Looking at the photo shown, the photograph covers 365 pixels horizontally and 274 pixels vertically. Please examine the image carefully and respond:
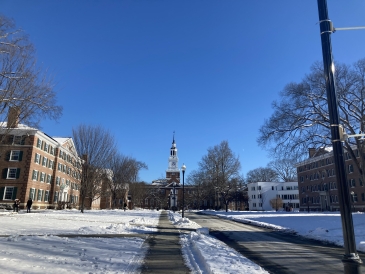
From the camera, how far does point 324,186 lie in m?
65.7

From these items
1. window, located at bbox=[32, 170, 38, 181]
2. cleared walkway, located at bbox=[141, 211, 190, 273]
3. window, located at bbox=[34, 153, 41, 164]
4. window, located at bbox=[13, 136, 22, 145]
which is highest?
window, located at bbox=[13, 136, 22, 145]

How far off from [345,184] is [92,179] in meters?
40.2

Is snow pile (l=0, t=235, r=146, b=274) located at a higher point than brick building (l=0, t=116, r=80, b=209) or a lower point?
lower

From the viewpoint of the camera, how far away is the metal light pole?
12.8 ft

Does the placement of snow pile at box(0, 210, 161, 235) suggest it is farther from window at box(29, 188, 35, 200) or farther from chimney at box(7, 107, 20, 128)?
window at box(29, 188, 35, 200)

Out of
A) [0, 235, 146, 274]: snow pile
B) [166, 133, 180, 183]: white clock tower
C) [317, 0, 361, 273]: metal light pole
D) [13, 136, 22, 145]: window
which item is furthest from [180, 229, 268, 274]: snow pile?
[166, 133, 180, 183]: white clock tower

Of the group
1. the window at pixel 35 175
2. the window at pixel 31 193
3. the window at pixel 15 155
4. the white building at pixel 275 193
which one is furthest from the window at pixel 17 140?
the white building at pixel 275 193

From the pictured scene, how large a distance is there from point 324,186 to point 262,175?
48282 mm

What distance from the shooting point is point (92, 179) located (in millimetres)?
41156

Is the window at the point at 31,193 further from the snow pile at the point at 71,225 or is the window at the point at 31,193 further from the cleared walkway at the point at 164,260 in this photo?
the cleared walkway at the point at 164,260

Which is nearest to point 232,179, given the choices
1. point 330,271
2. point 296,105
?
point 296,105

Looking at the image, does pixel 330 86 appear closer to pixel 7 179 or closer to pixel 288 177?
pixel 7 179

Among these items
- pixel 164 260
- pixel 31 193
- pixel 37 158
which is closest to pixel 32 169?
pixel 37 158

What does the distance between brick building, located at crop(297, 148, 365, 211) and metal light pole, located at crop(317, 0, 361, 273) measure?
5369cm
